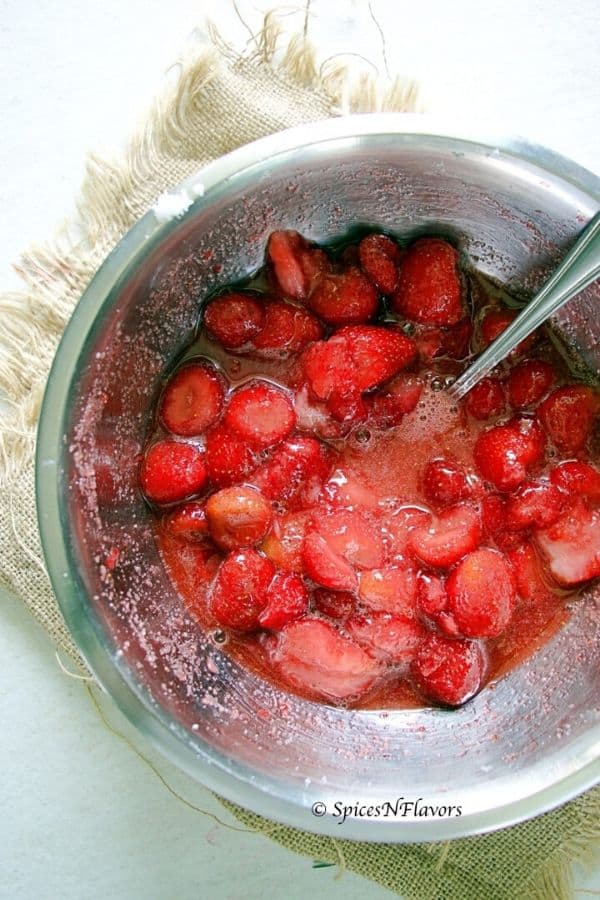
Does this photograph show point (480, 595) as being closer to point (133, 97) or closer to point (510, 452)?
point (510, 452)

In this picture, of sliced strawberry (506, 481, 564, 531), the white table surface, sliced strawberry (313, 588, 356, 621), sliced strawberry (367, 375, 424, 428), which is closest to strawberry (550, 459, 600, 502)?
sliced strawberry (506, 481, 564, 531)

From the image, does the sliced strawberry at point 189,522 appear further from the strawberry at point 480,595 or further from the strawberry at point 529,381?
the strawberry at point 529,381

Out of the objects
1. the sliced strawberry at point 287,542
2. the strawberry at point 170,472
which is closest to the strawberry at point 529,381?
the sliced strawberry at point 287,542

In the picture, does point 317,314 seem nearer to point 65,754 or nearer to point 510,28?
point 510,28

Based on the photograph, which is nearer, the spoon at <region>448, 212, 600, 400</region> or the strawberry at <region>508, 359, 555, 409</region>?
the spoon at <region>448, 212, 600, 400</region>

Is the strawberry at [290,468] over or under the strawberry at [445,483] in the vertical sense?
under

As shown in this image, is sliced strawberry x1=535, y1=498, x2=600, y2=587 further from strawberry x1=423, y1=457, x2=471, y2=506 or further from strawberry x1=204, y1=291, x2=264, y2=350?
strawberry x1=204, y1=291, x2=264, y2=350
